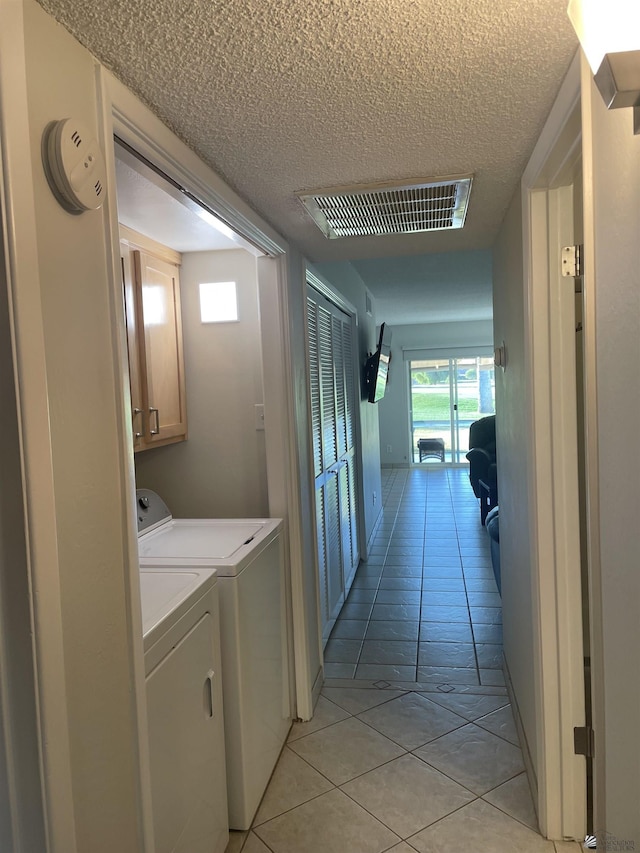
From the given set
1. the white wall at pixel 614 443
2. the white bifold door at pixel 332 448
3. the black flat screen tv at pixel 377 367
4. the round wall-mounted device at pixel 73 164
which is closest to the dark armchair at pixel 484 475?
the black flat screen tv at pixel 377 367

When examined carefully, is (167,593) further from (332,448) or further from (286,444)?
(332,448)

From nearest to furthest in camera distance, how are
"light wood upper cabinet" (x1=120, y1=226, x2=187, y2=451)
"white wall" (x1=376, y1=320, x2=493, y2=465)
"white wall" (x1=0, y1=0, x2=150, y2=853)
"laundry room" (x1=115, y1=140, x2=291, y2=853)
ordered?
"white wall" (x1=0, y1=0, x2=150, y2=853) < "laundry room" (x1=115, y1=140, x2=291, y2=853) < "light wood upper cabinet" (x1=120, y1=226, x2=187, y2=451) < "white wall" (x1=376, y1=320, x2=493, y2=465)

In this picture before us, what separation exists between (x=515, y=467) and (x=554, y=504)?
48 cm

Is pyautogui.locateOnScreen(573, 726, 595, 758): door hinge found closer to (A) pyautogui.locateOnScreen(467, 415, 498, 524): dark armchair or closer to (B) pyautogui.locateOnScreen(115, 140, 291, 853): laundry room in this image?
(B) pyautogui.locateOnScreen(115, 140, 291, 853): laundry room

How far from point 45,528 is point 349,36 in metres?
1.06

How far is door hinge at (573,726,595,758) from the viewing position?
1949 millimetres

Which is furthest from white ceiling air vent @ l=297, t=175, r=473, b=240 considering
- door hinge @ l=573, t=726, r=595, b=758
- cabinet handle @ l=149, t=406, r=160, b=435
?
door hinge @ l=573, t=726, r=595, b=758

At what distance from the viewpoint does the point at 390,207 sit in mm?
2242

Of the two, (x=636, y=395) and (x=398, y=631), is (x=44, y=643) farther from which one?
(x=398, y=631)

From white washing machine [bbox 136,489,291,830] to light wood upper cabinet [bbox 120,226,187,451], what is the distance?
34 cm

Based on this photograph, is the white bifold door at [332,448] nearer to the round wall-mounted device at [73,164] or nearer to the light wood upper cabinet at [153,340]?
the light wood upper cabinet at [153,340]

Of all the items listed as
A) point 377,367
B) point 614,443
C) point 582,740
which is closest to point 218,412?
point 582,740

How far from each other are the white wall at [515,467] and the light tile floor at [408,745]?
0.72 ft

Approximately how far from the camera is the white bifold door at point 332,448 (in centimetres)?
357
